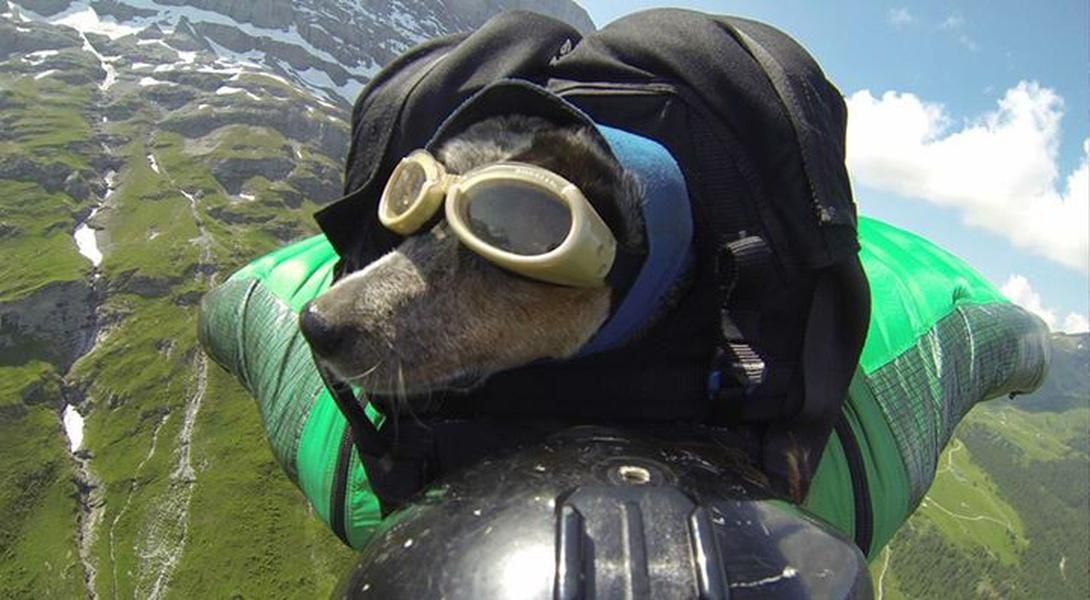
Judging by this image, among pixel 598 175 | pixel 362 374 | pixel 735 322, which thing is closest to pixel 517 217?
pixel 598 175

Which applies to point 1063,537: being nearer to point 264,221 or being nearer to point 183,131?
point 264,221

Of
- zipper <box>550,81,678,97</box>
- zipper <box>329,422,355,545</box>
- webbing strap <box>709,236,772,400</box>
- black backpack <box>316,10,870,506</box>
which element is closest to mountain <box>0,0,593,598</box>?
zipper <box>329,422,355,545</box>

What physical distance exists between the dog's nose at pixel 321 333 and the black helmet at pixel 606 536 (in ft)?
1.93

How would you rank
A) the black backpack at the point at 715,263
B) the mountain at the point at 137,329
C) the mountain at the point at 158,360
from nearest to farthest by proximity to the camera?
1. the black backpack at the point at 715,263
2. the mountain at the point at 137,329
3. the mountain at the point at 158,360

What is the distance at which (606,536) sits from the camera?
184 centimetres

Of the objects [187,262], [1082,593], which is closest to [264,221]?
[187,262]

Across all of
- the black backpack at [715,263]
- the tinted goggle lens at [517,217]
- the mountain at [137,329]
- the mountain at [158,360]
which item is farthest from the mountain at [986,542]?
the tinted goggle lens at [517,217]

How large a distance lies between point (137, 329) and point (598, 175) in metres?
112

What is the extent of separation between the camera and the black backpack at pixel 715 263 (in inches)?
102

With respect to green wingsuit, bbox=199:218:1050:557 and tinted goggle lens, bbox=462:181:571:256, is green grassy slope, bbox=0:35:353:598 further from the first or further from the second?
tinted goggle lens, bbox=462:181:571:256

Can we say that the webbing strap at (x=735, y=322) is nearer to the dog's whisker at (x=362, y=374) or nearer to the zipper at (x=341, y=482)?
the dog's whisker at (x=362, y=374)

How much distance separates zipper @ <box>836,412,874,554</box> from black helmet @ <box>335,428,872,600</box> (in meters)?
1.15

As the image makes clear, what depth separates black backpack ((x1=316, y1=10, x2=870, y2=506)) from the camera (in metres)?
2.59

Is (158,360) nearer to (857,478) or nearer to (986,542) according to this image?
(857,478)
